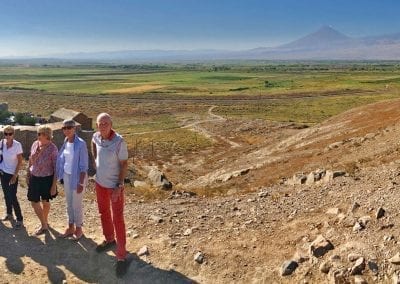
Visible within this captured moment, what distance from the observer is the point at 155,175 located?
21516 mm

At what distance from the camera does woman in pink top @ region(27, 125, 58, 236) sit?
375 inches

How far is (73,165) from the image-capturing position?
9.32 meters

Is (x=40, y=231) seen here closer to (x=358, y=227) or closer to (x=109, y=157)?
(x=109, y=157)

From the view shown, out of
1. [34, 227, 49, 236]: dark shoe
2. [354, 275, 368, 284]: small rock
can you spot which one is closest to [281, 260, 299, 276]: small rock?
[354, 275, 368, 284]: small rock

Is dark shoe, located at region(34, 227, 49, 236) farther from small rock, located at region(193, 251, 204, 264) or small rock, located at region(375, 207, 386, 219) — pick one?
small rock, located at region(375, 207, 386, 219)

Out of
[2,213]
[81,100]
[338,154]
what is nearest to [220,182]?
[338,154]

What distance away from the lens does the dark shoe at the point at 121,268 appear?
8.76m

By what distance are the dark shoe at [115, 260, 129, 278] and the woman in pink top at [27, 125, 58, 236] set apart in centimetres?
217

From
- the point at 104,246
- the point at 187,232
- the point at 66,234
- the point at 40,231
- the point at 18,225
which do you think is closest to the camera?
the point at 104,246

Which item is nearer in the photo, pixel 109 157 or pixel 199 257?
pixel 109 157

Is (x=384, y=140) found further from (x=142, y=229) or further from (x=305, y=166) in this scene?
(x=142, y=229)

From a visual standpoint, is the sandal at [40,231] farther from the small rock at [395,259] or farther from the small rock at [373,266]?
the small rock at [395,259]

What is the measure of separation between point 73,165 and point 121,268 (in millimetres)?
2151

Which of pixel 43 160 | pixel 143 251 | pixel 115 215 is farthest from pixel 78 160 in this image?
pixel 143 251
